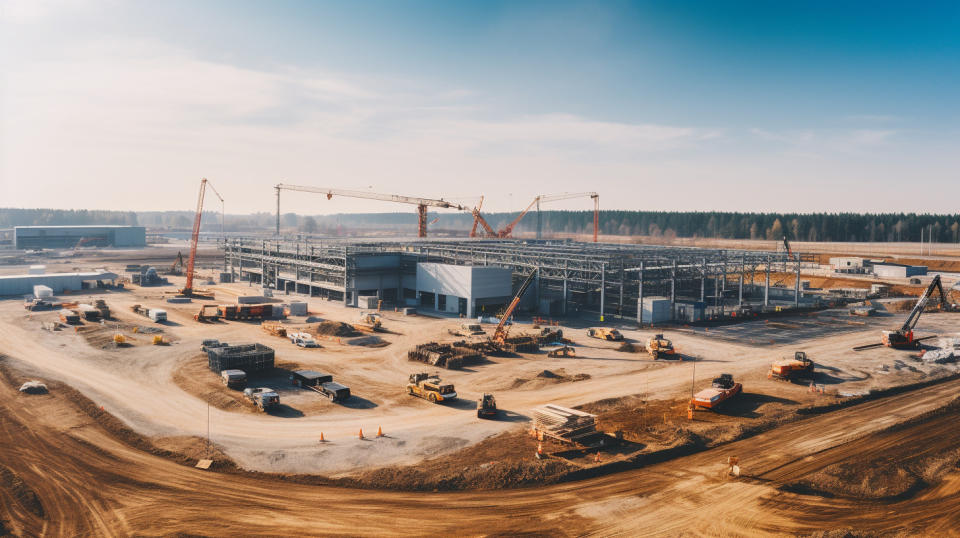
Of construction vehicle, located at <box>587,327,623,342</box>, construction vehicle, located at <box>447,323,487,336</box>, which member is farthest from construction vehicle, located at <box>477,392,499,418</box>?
construction vehicle, located at <box>587,327,623,342</box>

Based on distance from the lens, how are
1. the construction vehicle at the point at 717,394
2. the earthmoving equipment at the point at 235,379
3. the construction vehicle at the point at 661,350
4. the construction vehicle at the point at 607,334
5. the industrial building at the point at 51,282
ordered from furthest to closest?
the industrial building at the point at 51,282
the construction vehicle at the point at 607,334
the construction vehicle at the point at 661,350
the earthmoving equipment at the point at 235,379
the construction vehicle at the point at 717,394

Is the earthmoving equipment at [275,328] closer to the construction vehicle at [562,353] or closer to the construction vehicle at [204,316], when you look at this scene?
the construction vehicle at [204,316]

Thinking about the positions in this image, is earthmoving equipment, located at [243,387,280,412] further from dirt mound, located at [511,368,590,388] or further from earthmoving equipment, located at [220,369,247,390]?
dirt mound, located at [511,368,590,388]

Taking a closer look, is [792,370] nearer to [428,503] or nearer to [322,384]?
[428,503]

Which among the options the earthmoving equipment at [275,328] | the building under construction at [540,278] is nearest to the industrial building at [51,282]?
the building under construction at [540,278]

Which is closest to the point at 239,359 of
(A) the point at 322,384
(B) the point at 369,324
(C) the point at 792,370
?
(A) the point at 322,384

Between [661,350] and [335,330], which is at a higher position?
[661,350]
